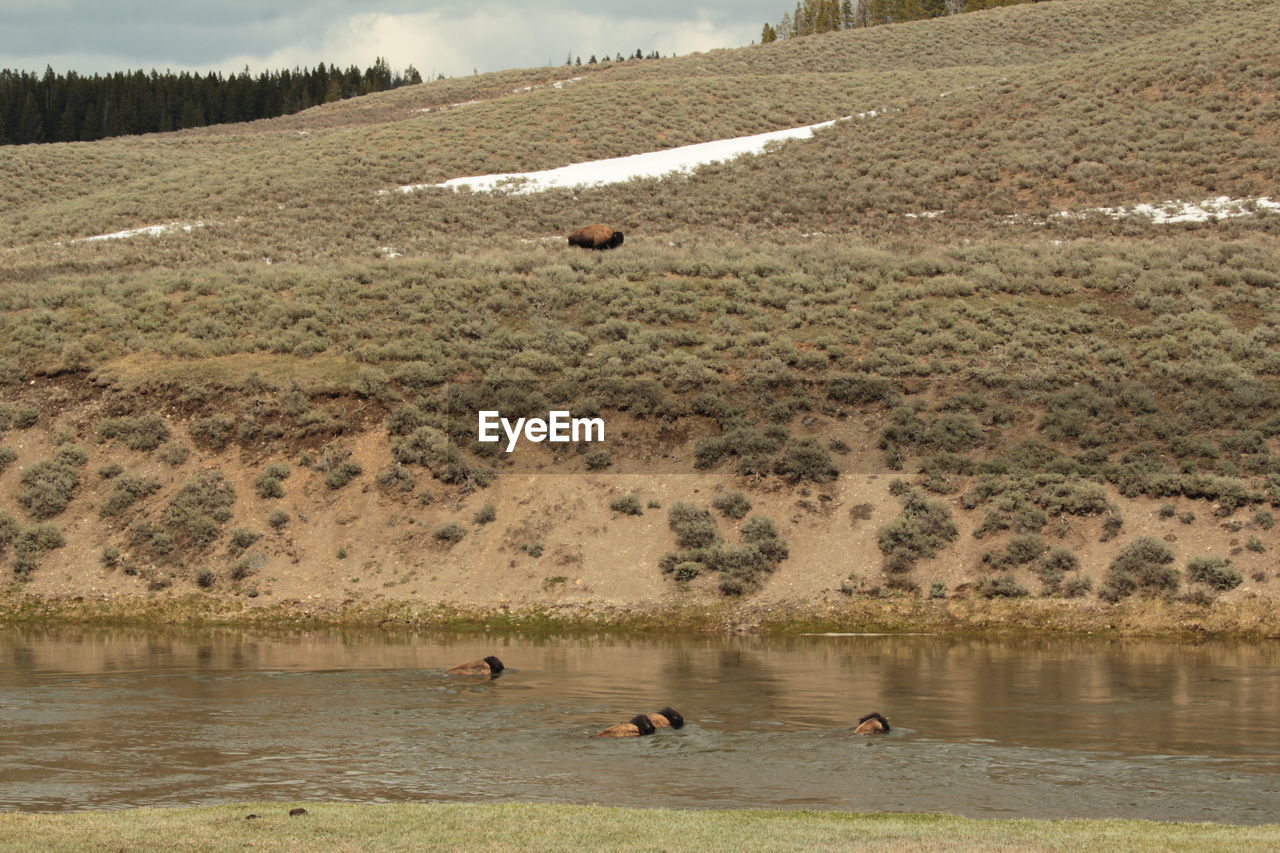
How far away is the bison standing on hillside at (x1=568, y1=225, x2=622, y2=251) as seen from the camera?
42500 mm

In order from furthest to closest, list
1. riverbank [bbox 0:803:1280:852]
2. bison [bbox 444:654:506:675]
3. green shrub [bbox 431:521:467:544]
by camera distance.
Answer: green shrub [bbox 431:521:467:544] < bison [bbox 444:654:506:675] < riverbank [bbox 0:803:1280:852]

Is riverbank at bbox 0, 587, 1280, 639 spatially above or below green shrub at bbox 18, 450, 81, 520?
below

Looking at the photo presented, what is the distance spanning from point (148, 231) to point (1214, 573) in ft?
140

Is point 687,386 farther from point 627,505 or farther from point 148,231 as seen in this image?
point 148,231

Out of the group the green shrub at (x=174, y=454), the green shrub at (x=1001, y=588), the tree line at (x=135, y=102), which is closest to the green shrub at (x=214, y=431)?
the green shrub at (x=174, y=454)

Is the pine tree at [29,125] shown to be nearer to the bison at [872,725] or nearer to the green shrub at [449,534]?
the green shrub at [449,534]

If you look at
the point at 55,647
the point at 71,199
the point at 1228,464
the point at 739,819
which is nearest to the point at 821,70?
the point at 71,199

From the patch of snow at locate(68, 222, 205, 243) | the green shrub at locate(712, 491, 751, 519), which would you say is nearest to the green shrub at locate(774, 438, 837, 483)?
the green shrub at locate(712, 491, 751, 519)

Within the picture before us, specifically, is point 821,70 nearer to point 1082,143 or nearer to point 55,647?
point 1082,143

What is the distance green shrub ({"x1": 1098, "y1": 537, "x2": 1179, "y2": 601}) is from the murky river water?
1974mm

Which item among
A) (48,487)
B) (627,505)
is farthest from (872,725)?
(48,487)

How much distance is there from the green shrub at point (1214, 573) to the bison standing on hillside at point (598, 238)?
79.0ft

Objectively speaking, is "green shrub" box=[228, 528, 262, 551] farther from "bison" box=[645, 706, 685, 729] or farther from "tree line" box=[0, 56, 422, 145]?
"tree line" box=[0, 56, 422, 145]

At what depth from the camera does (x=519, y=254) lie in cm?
4062
